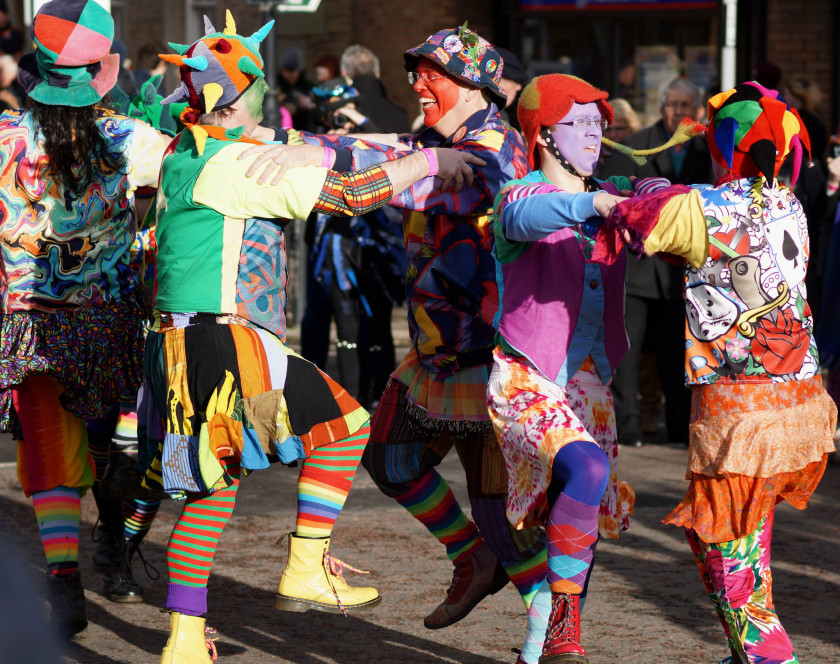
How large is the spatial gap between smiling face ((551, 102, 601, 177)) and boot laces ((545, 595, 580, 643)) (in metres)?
1.29

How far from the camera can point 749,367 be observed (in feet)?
13.1

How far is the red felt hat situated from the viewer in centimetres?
423

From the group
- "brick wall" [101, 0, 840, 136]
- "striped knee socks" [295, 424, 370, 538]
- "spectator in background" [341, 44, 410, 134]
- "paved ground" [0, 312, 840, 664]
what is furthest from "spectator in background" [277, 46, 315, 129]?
"striped knee socks" [295, 424, 370, 538]

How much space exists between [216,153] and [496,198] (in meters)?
0.83

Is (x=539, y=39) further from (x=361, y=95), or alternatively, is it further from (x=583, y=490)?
(x=583, y=490)

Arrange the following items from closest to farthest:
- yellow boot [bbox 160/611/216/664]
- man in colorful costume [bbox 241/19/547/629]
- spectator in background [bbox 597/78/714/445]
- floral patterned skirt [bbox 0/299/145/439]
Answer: yellow boot [bbox 160/611/216/664] < man in colorful costume [bbox 241/19/547/629] < floral patterned skirt [bbox 0/299/145/439] < spectator in background [bbox 597/78/714/445]

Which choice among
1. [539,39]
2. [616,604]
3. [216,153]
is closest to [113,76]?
[216,153]

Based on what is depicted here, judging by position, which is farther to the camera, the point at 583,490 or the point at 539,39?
the point at 539,39

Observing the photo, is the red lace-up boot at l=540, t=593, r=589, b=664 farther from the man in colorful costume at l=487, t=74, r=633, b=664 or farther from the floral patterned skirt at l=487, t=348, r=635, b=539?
the floral patterned skirt at l=487, t=348, r=635, b=539

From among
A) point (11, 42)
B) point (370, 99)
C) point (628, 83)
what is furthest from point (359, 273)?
point (628, 83)

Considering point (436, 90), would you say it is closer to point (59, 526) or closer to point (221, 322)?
point (221, 322)

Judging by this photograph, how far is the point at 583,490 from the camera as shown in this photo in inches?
154

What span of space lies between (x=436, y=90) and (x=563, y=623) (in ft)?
5.97

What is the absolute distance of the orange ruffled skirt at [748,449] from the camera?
3977 mm
